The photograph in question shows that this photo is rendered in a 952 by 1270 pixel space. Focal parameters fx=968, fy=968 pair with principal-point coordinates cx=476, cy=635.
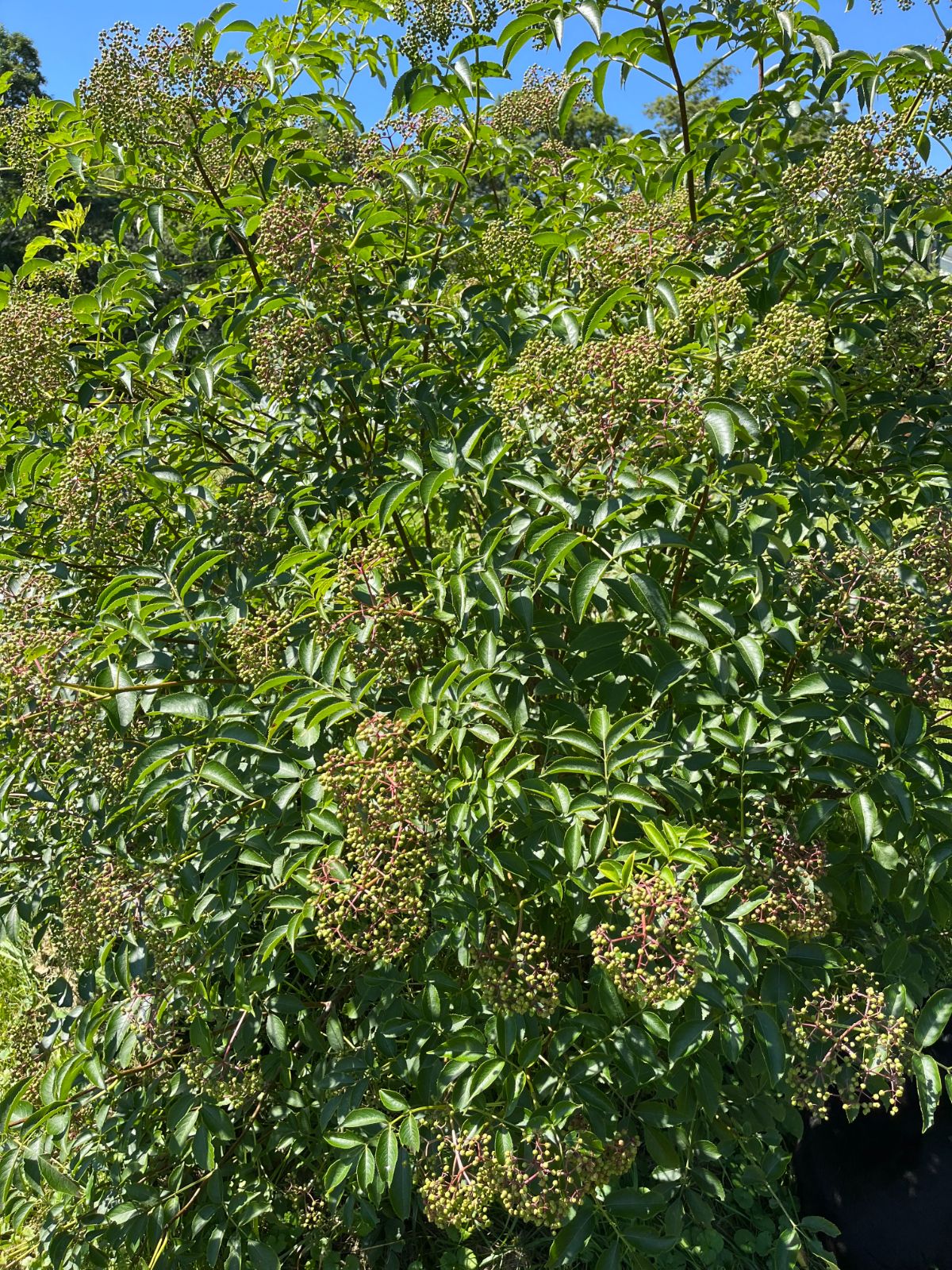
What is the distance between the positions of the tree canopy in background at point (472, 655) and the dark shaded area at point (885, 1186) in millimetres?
196

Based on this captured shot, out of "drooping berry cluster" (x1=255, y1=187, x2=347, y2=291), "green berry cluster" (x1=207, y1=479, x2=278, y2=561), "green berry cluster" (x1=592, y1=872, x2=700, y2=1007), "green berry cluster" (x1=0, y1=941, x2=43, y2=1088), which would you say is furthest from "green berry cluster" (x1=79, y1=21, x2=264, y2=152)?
"green berry cluster" (x1=0, y1=941, x2=43, y2=1088)

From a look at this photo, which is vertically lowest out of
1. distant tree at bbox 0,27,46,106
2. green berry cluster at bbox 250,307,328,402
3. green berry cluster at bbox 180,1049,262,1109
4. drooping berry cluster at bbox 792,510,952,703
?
green berry cluster at bbox 180,1049,262,1109

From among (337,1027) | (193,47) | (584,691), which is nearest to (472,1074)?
(337,1027)

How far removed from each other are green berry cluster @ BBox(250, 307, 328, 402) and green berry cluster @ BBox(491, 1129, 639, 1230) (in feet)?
6.35

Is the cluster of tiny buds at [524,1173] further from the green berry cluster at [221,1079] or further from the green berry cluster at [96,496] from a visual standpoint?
the green berry cluster at [96,496]

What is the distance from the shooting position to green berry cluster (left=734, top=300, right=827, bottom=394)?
6.63 feet

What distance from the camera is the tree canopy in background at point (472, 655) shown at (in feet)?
6.95

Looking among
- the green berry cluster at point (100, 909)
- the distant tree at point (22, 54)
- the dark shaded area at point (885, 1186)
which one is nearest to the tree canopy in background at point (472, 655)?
the green berry cluster at point (100, 909)

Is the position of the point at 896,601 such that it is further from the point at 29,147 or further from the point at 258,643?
the point at 29,147

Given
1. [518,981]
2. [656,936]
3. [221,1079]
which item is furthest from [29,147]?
[656,936]

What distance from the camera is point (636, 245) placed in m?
2.53

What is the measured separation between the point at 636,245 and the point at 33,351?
67.9 inches

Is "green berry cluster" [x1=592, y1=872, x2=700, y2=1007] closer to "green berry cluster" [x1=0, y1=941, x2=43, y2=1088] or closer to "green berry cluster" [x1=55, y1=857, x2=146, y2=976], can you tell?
"green berry cluster" [x1=55, y1=857, x2=146, y2=976]

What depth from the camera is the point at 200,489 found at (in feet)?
10.8
